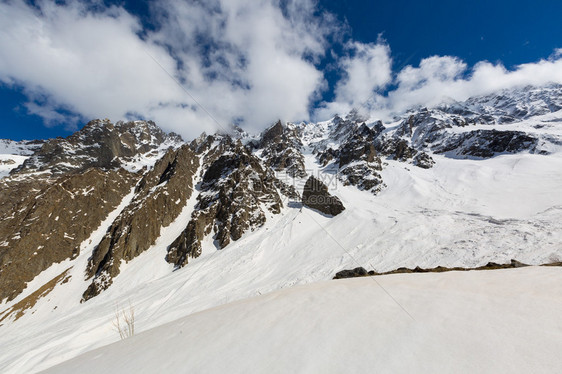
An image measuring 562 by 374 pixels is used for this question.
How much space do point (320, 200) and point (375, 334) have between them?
42740mm

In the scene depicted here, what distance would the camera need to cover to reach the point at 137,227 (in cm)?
5075

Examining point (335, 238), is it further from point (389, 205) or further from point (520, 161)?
point (520, 161)

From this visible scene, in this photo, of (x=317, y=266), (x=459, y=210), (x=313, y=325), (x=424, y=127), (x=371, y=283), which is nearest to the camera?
(x=313, y=325)

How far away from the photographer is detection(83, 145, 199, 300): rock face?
43.6 meters

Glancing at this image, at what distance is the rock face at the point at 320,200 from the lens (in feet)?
140

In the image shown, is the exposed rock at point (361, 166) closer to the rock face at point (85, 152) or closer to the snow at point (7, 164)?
the rock face at point (85, 152)

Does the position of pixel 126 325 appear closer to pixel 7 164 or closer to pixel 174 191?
pixel 174 191

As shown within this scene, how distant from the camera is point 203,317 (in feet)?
15.6

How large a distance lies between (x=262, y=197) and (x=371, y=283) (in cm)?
4905

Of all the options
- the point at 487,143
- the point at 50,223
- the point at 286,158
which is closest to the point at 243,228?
the point at 286,158

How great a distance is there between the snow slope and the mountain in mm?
12490

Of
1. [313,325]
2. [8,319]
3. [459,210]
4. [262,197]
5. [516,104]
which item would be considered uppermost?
[516,104]

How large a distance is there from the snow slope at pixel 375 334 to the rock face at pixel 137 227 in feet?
167

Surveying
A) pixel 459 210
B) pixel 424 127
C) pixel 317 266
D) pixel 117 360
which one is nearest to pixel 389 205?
pixel 459 210
